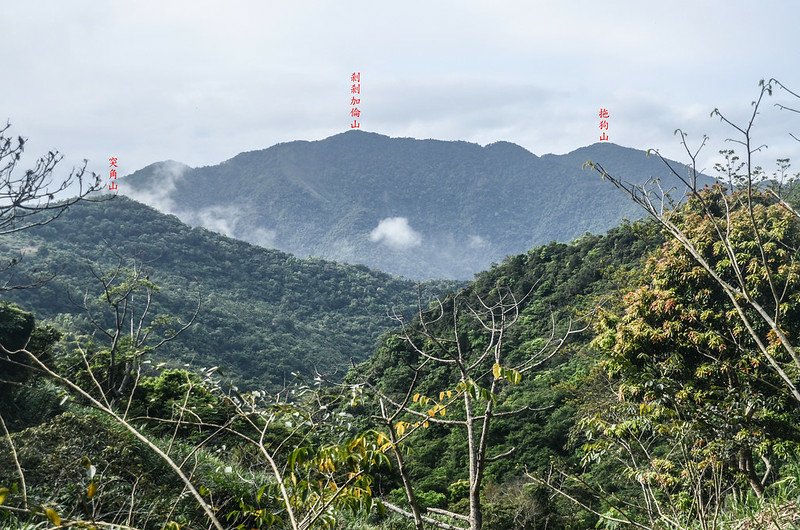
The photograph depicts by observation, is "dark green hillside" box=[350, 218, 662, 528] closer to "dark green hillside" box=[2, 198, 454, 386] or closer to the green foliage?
the green foliage

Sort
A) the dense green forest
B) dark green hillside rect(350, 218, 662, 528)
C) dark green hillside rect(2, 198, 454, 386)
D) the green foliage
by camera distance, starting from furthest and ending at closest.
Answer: dark green hillside rect(2, 198, 454, 386)
dark green hillside rect(350, 218, 662, 528)
the green foliage
the dense green forest

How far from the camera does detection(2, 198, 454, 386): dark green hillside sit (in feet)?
140

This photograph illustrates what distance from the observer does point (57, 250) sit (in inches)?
2045

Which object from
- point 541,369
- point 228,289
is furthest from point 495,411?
point 228,289

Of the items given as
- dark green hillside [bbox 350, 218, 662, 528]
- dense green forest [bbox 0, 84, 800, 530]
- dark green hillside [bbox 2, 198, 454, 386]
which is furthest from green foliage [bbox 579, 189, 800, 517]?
dark green hillside [bbox 2, 198, 454, 386]

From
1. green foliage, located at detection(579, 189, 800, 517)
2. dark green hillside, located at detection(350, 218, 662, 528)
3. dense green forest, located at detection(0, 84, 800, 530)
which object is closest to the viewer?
dense green forest, located at detection(0, 84, 800, 530)

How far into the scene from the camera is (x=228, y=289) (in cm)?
6181

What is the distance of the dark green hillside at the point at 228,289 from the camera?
1678 inches

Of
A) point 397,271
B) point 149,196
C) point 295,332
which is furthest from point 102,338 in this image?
point 149,196

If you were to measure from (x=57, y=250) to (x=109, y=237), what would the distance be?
11487mm

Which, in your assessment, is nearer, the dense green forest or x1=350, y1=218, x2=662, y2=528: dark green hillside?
the dense green forest

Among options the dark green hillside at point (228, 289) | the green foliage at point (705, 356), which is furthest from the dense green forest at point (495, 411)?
the dark green hillside at point (228, 289)

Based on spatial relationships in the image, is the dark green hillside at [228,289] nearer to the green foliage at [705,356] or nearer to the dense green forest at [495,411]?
the dense green forest at [495,411]

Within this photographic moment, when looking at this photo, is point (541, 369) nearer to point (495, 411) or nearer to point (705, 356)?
point (495, 411)
